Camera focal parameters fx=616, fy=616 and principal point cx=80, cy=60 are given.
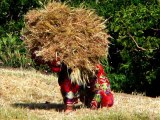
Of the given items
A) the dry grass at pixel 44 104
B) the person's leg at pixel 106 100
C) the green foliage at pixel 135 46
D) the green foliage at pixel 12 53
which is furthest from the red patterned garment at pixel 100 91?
the green foliage at pixel 12 53

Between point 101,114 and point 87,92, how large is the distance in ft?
Result: 3.18

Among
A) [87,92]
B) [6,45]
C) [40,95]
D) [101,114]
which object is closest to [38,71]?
[6,45]

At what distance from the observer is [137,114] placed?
7.97 metres

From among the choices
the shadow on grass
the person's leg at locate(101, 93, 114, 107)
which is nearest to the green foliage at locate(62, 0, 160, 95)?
the shadow on grass

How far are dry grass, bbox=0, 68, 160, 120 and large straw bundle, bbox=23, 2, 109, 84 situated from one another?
73 centimetres

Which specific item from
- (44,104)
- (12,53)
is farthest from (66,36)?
(12,53)

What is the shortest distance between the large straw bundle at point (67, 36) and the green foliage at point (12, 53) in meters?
6.09

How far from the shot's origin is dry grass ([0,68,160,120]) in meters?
7.80

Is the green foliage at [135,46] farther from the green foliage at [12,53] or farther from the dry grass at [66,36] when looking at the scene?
the dry grass at [66,36]

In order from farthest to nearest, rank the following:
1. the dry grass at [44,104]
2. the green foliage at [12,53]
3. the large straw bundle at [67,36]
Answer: the green foliage at [12,53]
the large straw bundle at [67,36]
the dry grass at [44,104]

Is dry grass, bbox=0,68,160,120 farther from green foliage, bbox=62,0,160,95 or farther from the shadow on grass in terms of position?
green foliage, bbox=62,0,160,95

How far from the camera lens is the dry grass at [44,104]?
780 cm

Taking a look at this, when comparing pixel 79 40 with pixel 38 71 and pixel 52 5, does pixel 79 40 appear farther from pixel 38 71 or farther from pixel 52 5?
pixel 38 71

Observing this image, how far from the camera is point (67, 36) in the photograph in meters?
8.06
